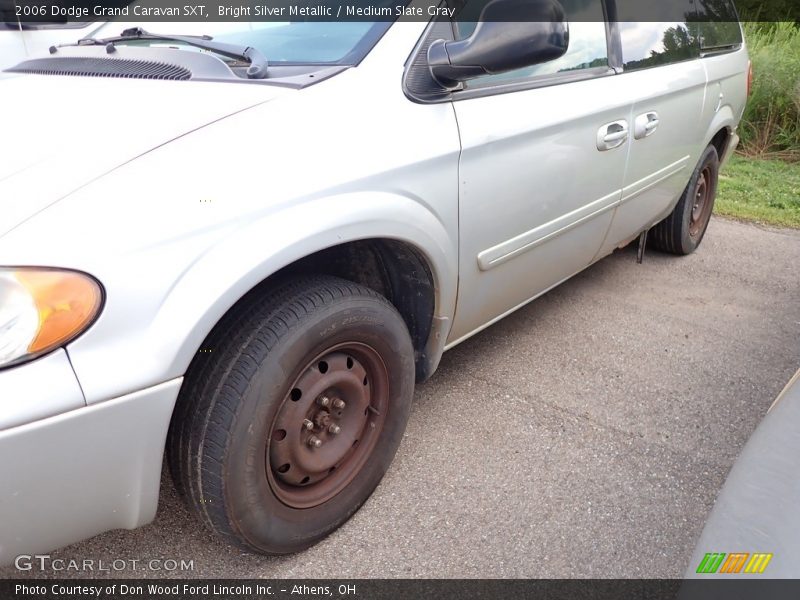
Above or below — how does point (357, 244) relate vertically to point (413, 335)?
above

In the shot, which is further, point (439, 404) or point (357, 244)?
point (439, 404)

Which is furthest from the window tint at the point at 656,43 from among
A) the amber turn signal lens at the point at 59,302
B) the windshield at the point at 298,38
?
the amber turn signal lens at the point at 59,302

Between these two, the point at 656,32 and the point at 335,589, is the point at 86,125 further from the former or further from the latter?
the point at 656,32

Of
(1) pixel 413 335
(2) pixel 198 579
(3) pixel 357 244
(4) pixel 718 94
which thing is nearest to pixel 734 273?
(4) pixel 718 94

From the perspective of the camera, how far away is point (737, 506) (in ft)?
3.77

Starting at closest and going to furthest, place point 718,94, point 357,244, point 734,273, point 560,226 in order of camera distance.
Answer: point 357,244 < point 560,226 < point 718,94 < point 734,273

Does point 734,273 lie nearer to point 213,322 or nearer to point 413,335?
point 413,335

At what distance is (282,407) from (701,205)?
3.59m

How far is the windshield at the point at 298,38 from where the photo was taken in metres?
1.86

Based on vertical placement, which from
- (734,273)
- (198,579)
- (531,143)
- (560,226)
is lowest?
(734,273)

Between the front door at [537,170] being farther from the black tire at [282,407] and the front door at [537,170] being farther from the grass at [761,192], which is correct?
the grass at [761,192]

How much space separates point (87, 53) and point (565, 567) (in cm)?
220

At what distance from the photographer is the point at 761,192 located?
20.5ft

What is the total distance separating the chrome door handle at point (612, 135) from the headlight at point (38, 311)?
1.96 m
